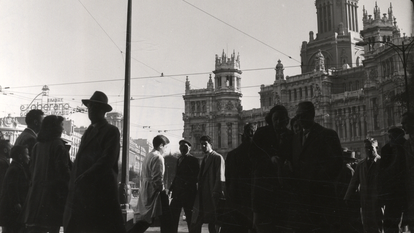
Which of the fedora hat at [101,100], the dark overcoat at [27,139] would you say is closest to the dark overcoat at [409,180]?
the fedora hat at [101,100]

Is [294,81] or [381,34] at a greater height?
[381,34]

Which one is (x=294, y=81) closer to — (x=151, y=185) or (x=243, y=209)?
(x=243, y=209)

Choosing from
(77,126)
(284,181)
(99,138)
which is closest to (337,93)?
(284,181)

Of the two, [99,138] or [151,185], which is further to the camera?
[151,185]

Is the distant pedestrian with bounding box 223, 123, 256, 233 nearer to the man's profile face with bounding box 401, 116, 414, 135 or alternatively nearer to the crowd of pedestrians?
the crowd of pedestrians

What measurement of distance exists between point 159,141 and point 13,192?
5.22ft

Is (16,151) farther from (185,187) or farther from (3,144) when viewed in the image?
(185,187)

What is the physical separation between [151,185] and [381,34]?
2688 millimetres

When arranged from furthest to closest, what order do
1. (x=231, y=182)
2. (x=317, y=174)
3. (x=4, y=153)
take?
1. (x=4, y=153)
2. (x=231, y=182)
3. (x=317, y=174)

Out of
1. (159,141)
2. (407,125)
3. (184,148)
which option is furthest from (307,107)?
(159,141)

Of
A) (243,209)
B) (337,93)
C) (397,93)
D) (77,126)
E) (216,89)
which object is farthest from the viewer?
(77,126)

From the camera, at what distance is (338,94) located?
3.12 m

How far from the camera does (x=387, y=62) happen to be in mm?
2975

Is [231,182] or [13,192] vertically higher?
[231,182]
